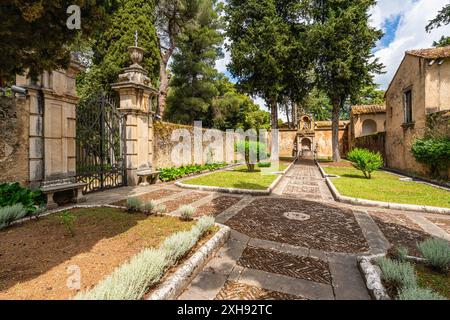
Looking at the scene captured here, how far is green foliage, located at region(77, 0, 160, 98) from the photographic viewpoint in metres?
15.6

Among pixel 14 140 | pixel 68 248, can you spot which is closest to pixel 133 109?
pixel 14 140

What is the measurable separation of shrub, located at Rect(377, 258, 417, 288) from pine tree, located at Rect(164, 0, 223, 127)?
22.4 metres

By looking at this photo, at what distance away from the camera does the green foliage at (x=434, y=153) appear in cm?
1074

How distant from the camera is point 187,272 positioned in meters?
2.96

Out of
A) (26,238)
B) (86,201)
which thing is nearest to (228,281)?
(26,238)

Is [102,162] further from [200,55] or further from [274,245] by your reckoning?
[200,55]

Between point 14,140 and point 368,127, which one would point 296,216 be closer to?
point 14,140

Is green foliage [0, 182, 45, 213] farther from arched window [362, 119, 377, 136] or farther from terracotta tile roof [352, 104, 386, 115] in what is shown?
arched window [362, 119, 377, 136]

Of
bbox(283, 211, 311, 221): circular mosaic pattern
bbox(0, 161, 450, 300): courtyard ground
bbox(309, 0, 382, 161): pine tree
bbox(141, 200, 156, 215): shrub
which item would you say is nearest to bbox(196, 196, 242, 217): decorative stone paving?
bbox(0, 161, 450, 300): courtyard ground

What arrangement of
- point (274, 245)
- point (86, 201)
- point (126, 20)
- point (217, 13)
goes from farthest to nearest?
point (217, 13) → point (126, 20) → point (86, 201) → point (274, 245)

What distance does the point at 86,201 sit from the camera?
276 inches

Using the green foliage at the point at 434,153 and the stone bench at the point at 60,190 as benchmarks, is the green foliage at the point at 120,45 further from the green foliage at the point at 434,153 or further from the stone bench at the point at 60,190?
the green foliage at the point at 434,153

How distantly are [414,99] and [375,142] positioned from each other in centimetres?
711

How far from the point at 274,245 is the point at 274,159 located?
1938 cm
